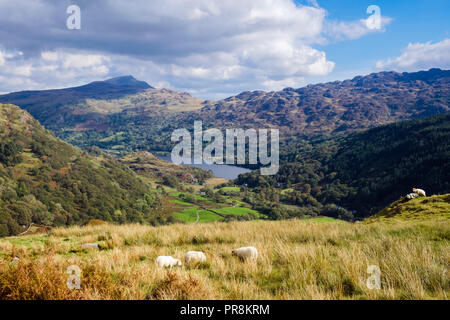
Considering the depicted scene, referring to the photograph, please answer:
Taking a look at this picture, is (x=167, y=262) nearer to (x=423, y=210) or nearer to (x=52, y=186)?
(x=423, y=210)

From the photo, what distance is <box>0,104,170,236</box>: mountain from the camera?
3022 inches

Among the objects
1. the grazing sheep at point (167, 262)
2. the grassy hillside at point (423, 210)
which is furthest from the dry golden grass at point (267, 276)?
the grassy hillside at point (423, 210)

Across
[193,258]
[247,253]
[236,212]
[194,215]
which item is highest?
[247,253]

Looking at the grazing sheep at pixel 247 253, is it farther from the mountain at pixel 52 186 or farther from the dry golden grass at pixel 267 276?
the mountain at pixel 52 186

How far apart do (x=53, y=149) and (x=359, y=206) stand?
193 meters

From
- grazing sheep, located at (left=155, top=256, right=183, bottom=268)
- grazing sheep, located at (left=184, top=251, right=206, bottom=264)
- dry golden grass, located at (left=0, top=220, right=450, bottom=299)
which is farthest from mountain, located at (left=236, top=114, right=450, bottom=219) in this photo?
grazing sheep, located at (left=155, top=256, right=183, bottom=268)

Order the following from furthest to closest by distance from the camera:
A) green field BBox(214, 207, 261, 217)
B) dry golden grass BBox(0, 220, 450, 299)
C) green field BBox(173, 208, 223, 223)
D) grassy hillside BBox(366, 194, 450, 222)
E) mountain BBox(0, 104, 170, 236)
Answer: green field BBox(214, 207, 261, 217)
green field BBox(173, 208, 223, 223)
mountain BBox(0, 104, 170, 236)
grassy hillside BBox(366, 194, 450, 222)
dry golden grass BBox(0, 220, 450, 299)

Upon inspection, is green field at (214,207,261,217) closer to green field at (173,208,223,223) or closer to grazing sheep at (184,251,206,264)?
green field at (173,208,223,223)

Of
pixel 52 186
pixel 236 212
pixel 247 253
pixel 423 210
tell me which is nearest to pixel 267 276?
pixel 247 253

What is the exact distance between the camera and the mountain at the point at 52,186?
76750 millimetres

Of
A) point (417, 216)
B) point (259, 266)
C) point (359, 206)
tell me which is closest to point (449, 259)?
point (259, 266)

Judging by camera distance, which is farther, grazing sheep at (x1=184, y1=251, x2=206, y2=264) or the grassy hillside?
the grassy hillside

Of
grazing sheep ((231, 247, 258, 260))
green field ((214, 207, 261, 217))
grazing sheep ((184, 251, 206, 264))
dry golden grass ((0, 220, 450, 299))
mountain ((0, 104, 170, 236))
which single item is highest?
dry golden grass ((0, 220, 450, 299))

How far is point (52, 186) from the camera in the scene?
10481 centimetres
